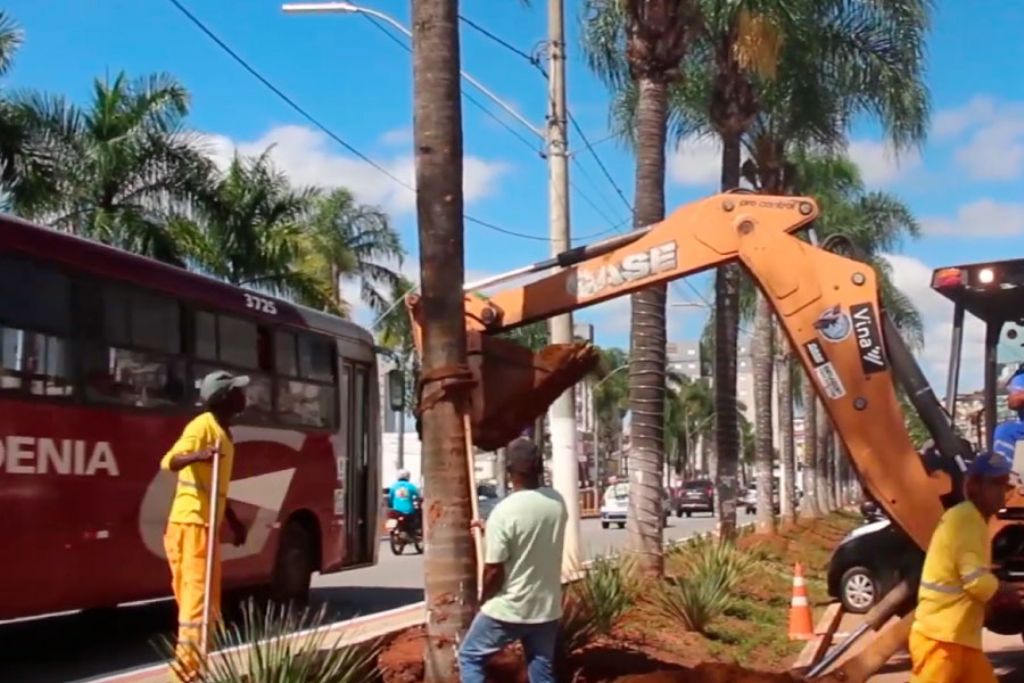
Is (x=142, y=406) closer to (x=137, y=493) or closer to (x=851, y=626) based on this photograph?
(x=137, y=493)

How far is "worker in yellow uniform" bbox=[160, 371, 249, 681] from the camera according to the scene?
8016 millimetres

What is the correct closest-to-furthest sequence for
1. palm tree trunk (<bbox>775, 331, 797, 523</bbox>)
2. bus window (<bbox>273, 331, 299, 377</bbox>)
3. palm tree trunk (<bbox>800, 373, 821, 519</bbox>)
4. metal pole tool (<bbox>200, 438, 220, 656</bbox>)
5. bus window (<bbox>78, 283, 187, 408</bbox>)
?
metal pole tool (<bbox>200, 438, 220, 656</bbox>) < bus window (<bbox>78, 283, 187, 408</bbox>) < bus window (<bbox>273, 331, 299, 377</bbox>) < palm tree trunk (<bbox>775, 331, 797, 523</bbox>) < palm tree trunk (<bbox>800, 373, 821, 519</bbox>)

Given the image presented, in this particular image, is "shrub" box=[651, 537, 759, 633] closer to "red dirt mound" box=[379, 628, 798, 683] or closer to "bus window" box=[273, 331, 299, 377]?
"red dirt mound" box=[379, 628, 798, 683]

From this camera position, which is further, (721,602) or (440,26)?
(721,602)

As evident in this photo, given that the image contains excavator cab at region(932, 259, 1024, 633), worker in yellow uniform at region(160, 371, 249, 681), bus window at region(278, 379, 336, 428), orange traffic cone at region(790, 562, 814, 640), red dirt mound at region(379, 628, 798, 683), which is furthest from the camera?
bus window at region(278, 379, 336, 428)

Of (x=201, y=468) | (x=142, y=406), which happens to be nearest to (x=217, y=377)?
(x=201, y=468)

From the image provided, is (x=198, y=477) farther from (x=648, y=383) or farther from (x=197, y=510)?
(x=648, y=383)

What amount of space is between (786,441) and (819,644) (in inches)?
1067

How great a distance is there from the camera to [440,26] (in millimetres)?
8531

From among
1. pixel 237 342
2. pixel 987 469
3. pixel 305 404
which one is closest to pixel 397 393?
pixel 305 404

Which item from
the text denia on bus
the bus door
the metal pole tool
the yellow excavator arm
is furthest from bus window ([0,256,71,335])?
the bus door

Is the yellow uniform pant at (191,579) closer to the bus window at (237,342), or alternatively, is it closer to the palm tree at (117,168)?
the bus window at (237,342)

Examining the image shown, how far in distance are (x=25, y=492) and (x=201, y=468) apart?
2.60 meters

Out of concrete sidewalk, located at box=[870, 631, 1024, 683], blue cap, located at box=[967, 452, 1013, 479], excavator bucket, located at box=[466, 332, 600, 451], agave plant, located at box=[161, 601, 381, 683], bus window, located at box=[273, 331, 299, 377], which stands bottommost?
concrete sidewalk, located at box=[870, 631, 1024, 683]
